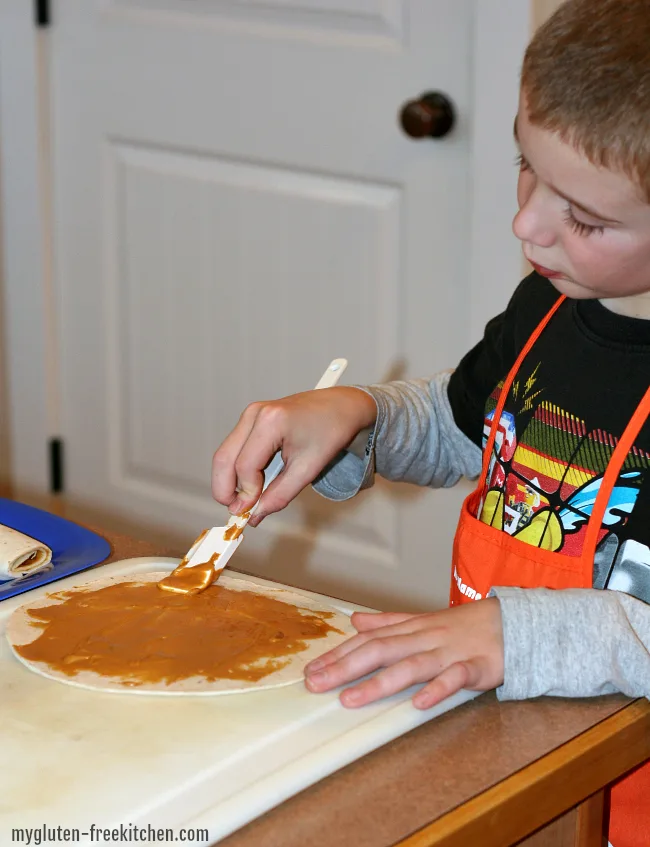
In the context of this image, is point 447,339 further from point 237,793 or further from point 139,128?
point 237,793

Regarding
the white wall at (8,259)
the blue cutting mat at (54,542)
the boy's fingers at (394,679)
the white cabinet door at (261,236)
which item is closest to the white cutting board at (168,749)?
the boy's fingers at (394,679)

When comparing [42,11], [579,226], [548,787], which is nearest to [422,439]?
[579,226]

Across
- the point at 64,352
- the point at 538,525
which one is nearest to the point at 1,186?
the point at 64,352

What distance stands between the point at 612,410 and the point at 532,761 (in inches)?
11.5

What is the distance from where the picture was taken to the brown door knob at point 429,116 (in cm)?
160

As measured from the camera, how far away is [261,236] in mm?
1854

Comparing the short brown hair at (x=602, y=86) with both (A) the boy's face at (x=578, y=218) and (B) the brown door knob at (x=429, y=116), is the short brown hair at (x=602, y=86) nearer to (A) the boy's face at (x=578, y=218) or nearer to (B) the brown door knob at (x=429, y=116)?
(A) the boy's face at (x=578, y=218)

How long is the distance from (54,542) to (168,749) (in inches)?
12.4

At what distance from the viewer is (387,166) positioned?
1.69m

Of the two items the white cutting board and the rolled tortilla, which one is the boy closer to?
the white cutting board

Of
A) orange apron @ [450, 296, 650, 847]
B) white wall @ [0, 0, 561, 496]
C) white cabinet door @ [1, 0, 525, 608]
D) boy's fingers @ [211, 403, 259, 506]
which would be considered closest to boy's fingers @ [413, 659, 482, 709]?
orange apron @ [450, 296, 650, 847]

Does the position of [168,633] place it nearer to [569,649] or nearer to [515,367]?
[569,649]

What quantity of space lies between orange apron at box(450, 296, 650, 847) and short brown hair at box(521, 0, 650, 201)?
185mm

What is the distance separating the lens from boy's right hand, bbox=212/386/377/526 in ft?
2.85
